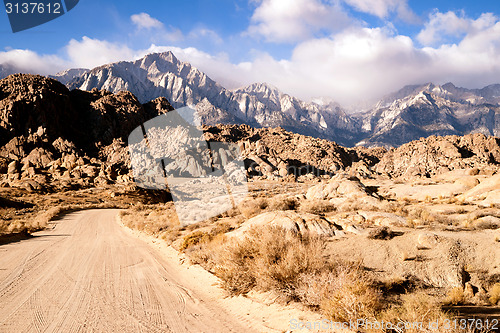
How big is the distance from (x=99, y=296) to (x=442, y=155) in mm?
105426

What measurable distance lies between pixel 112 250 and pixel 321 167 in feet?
291

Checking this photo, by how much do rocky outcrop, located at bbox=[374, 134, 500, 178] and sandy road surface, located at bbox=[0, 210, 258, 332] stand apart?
8390 cm

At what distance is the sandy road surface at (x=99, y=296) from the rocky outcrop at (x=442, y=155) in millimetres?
83902

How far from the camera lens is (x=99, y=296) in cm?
584

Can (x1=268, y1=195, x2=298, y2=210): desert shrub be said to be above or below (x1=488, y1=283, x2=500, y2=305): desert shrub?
above

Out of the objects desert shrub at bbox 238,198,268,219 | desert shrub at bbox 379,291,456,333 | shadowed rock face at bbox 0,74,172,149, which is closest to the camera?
desert shrub at bbox 379,291,456,333

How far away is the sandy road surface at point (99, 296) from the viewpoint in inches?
184

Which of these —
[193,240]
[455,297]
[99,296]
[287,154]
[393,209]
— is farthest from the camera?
[287,154]

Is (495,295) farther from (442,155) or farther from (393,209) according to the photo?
(442,155)

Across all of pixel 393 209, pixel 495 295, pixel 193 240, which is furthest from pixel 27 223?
pixel 495 295

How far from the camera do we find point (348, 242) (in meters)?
8.44

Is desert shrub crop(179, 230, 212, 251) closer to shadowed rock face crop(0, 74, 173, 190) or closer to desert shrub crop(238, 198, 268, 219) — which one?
desert shrub crop(238, 198, 268, 219)

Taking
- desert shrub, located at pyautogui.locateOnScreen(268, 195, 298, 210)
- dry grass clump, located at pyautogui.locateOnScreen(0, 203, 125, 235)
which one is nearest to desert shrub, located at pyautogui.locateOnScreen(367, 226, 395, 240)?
desert shrub, located at pyautogui.locateOnScreen(268, 195, 298, 210)

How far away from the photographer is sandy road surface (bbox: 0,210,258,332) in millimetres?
4680
